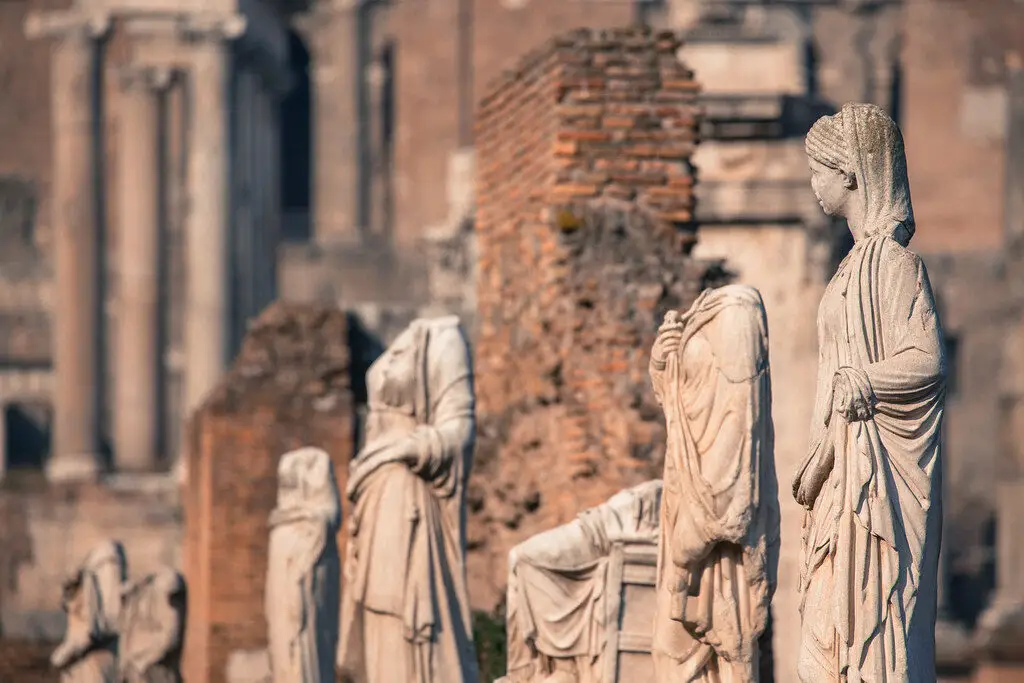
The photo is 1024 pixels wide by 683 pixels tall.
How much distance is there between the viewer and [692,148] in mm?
14320

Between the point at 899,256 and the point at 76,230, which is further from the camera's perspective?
the point at 76,230

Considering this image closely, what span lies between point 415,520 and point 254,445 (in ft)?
20.9

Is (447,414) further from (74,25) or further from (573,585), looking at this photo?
(74,25)

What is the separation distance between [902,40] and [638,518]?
38361 millimetres

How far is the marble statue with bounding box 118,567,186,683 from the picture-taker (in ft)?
49.6

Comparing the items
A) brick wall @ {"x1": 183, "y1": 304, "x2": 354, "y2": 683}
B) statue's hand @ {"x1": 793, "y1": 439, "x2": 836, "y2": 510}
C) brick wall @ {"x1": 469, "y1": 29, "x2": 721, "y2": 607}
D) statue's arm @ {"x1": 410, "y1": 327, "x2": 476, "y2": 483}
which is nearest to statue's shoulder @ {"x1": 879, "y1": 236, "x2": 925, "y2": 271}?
statue's hand @ {"x1": 793, "y1": 439, "x2": 836, "y2": 510}

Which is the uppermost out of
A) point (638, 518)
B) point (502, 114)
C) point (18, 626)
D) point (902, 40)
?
point (902, 40)

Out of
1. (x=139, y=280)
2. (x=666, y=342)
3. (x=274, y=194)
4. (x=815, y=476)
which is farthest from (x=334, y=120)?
(x=815, y=476)

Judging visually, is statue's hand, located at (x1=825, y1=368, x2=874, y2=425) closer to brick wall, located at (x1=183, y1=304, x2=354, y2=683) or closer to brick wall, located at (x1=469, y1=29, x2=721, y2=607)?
brick wall, located at (x1=469, y1=29, x2=721, y2=607)

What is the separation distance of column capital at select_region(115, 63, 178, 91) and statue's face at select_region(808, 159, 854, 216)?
103 ft

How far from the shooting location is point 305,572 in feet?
42.0

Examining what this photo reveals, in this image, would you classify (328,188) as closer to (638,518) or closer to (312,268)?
(312,268)

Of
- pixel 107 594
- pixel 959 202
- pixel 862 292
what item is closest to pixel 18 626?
pixel 107 594

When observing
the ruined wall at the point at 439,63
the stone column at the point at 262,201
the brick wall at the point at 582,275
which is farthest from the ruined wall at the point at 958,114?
the brick wall at the point at 582,275
